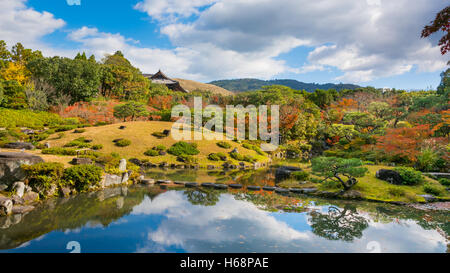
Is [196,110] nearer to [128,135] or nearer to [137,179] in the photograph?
[128,135]

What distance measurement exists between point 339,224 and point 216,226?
3536mm

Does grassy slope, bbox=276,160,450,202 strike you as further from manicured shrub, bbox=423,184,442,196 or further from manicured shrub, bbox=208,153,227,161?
manicured shrub, bbox=208,153,227,161

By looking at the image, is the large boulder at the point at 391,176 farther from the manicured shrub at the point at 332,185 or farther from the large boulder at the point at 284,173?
the large boulder at the point at 284,173

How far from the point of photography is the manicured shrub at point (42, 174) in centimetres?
841

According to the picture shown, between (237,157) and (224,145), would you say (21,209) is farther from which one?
(224,145)

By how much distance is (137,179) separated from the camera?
12.4 meters

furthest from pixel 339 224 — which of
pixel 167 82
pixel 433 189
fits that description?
pixel 167 82

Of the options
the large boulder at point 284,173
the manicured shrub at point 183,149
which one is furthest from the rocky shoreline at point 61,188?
the manicured shrub at point 183,149

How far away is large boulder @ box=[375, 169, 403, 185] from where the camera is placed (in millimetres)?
11570

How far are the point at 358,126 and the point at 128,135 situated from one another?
20.6 metres

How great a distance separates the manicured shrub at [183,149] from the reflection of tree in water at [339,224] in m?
12.4

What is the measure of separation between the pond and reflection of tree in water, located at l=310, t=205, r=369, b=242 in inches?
1.0

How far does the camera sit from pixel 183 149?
19.7 m
